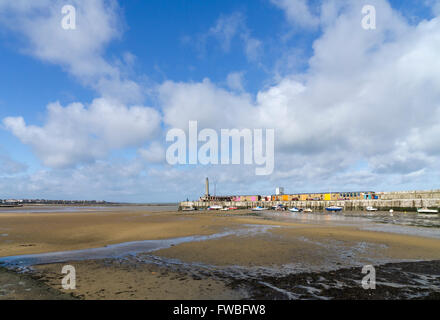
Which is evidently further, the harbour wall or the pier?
the pier

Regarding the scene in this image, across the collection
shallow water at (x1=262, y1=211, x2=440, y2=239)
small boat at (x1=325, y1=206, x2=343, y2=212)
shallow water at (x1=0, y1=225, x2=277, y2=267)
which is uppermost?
shallow water at (x1=0, y1=225, x2=277, y2=267)

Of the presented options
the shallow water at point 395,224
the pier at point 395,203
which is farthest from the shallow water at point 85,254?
the pier at point 395,203

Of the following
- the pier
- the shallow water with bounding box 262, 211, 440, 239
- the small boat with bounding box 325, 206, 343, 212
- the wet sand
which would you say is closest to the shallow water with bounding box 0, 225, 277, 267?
the wet sand

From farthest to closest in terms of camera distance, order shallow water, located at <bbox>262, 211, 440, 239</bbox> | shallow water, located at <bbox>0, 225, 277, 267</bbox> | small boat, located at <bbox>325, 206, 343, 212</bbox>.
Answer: small boat, located at <bbox>325, 206, 343, 212</bbox> < shallow water, located at <bbox>262, 211, 440, 239</bbox> < shallow water, located at <bbox>0, 225, 277, 267</bbox>

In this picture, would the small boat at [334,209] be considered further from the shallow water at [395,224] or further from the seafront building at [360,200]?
the shallow water at [395,224]

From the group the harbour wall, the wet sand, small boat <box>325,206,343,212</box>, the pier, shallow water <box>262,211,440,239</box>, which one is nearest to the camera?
the wet sand

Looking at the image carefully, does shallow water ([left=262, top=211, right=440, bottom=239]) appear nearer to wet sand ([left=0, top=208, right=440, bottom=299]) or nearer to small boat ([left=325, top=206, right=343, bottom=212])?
wet sand ([left=0, top=208, right=440, bottom=299])

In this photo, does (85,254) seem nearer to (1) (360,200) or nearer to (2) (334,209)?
(2) (334,209)

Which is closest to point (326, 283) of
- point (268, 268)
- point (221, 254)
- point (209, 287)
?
point (268, 268)

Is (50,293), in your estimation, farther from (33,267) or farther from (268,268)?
(268,268)

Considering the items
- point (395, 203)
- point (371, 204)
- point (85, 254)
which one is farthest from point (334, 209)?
point (85, 254)

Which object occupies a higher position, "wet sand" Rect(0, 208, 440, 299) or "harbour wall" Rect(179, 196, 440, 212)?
"wet sand" Rect(0, 208, 440, 299)
